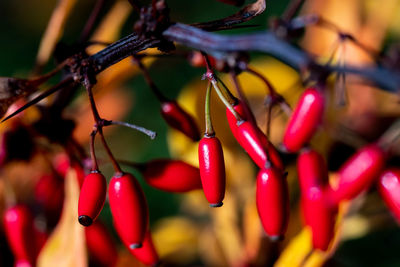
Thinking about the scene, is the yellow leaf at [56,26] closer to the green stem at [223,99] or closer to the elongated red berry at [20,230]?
the elongated red berry at [20,230]

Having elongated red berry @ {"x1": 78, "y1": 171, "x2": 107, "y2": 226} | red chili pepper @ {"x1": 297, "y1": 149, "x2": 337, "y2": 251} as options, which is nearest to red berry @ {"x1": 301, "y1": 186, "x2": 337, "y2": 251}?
red chili pepper @ {"x1": 297, "y1": 149, "x2": 337, "y2": 251}

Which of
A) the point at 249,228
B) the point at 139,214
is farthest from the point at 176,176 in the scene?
the point at 249,228

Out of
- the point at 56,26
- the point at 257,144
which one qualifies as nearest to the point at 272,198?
the point at 257,144

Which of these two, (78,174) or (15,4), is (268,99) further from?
(15,4)

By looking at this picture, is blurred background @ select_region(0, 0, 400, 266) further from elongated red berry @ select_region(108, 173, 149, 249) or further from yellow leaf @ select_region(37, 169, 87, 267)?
elongated red berry @ select_region(108, 173, 149, 249)

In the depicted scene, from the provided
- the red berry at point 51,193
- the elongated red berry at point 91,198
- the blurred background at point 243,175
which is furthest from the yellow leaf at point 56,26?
the elongated red berry at point 91,198

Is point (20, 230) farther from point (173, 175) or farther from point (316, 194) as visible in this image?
point (316, 194)
